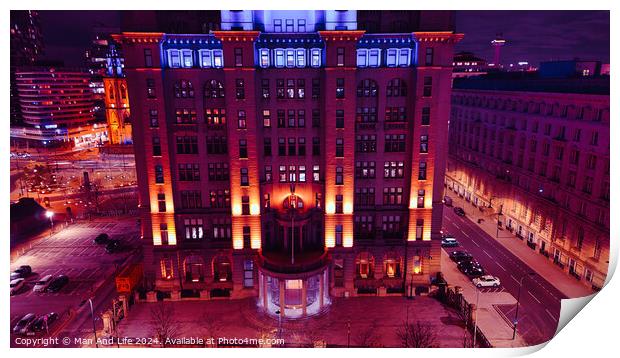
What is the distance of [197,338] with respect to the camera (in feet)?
110

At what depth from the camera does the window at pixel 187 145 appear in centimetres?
3953

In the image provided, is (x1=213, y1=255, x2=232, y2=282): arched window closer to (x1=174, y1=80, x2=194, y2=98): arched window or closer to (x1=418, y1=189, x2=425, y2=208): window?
(x1=174, y1=80, x2=194, y2=98): arched window

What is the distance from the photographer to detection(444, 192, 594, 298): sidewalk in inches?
1619

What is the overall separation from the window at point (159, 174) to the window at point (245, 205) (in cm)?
800

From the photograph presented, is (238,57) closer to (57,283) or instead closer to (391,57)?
(391,57)

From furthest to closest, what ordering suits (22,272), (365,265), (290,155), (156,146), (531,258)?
(531,258)
(22,272)
(365,265)
(290,155)
(156,146)

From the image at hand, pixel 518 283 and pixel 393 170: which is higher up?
pixel 393 170

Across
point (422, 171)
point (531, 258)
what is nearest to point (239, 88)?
point (422, 171)

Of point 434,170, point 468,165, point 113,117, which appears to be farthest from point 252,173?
point 113,117

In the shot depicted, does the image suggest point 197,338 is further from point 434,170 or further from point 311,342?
point 434,170

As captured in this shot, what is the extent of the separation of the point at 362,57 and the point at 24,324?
37888mm

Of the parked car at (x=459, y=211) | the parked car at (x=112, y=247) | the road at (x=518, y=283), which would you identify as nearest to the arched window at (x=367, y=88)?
the road at (x=518, y=283)

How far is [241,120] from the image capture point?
3775 centimetres

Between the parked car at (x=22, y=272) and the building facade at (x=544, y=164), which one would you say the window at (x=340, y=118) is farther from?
the parked car at (x=22, y=272)
